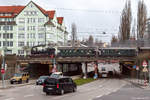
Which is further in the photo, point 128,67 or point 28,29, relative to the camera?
point 28,29

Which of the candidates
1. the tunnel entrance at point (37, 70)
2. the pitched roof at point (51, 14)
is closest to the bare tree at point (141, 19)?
the tunnel entrance at point (37, 70)

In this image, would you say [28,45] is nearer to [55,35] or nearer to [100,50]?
[55,35]

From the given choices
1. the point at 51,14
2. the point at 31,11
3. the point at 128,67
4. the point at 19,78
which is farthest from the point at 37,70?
the point at 19,78

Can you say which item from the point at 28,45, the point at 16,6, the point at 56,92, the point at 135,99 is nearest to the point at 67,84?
the point at 56,92

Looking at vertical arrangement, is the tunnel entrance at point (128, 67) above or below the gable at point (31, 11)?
below

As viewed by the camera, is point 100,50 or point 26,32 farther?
point 26,32

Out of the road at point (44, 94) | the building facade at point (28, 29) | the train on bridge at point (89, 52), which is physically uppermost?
the building facade at point (28, 29)

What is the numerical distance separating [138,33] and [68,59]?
16202mm

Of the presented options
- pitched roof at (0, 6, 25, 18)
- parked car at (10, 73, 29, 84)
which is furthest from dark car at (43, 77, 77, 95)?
pitched roof at (0, 6, 25, 18)

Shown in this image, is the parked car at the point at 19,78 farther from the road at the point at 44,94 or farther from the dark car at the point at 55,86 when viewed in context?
the dark car at the point at 55,86

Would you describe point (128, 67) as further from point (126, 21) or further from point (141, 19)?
point (141, 19)

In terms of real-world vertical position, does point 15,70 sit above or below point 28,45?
below

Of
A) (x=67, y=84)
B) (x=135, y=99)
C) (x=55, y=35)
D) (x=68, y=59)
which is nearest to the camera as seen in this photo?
(x=135, y=99)

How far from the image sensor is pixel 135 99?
20406mm
